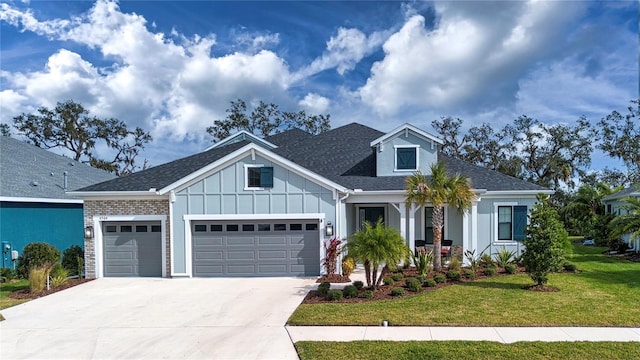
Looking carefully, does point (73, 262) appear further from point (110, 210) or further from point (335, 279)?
point (335, 279)

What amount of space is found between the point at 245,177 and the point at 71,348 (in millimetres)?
7914

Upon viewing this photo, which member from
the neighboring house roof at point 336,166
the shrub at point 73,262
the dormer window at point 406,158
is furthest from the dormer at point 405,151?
the shrub at point 73,262

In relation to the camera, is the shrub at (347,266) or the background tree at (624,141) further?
the background tree at (624,141)

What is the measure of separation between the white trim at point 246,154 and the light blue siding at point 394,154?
3.29m

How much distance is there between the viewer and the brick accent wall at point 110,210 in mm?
14719

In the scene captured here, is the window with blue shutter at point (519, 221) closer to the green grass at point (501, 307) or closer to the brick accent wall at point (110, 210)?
the green grass at point (501, 307)

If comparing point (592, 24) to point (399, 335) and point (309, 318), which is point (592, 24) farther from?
point (309, 318)

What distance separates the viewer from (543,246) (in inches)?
440

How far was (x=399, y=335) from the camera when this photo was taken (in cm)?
762

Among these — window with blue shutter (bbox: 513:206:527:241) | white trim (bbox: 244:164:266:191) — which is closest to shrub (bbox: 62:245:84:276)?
white trim (bbox: 244:164:266:191)

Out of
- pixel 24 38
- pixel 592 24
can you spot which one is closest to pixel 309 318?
pixel 592 24

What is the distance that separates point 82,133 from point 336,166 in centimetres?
3387

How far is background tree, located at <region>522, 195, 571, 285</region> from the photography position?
1097 cm

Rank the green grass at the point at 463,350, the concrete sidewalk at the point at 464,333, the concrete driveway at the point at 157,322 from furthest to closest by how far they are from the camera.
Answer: the concrete sidewalk at the point at 464,333
the concrete driveway at the point at 157,322
the green grass at the point at 463,350
